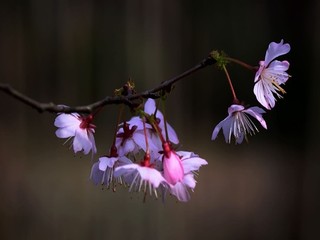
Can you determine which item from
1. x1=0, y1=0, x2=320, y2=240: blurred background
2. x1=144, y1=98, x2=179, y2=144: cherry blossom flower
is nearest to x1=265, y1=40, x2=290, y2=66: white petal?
x1=144, y1=98, x2=179, y2=144: cherry blossom flower

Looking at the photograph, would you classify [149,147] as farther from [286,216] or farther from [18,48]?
[286,216]

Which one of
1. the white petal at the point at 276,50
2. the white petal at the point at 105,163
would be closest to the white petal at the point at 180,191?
the white petal at the point at 105,163

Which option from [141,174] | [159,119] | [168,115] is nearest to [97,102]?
[141,174]

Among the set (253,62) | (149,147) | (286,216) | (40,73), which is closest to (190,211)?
(286,216)

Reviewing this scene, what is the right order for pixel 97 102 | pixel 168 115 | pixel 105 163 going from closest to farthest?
1. pixel 97 102
2. pixel 105 163
3. pixel 168 115

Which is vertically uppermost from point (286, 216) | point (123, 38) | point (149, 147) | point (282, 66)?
point (123, 38)

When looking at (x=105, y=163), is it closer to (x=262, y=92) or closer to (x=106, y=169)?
(x=106, y=169)
